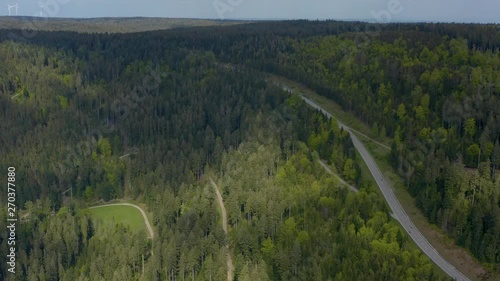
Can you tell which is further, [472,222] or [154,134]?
[154,134]

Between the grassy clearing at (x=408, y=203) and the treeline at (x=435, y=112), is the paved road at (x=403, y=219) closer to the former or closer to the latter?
the grassy clearing at (x=408, y=203)

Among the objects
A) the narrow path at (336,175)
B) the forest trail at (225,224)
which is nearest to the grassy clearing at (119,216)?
the forest trail at (225,224)

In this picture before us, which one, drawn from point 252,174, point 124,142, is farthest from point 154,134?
point 252,174

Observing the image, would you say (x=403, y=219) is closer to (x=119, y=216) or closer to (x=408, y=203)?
(x=408, y=203)

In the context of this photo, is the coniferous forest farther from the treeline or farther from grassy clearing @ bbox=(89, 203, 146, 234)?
grassy clearing @ bbox=(89, 203, 146, 234)

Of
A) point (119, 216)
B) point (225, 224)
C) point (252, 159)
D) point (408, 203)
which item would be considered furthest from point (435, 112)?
point (119, 216)

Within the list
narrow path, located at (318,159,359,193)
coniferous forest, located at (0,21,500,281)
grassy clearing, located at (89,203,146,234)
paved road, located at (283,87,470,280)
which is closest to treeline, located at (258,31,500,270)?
coniferous forest, located at (0,21,500,281)

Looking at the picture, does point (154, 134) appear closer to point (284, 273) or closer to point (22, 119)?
point (22, 119)
